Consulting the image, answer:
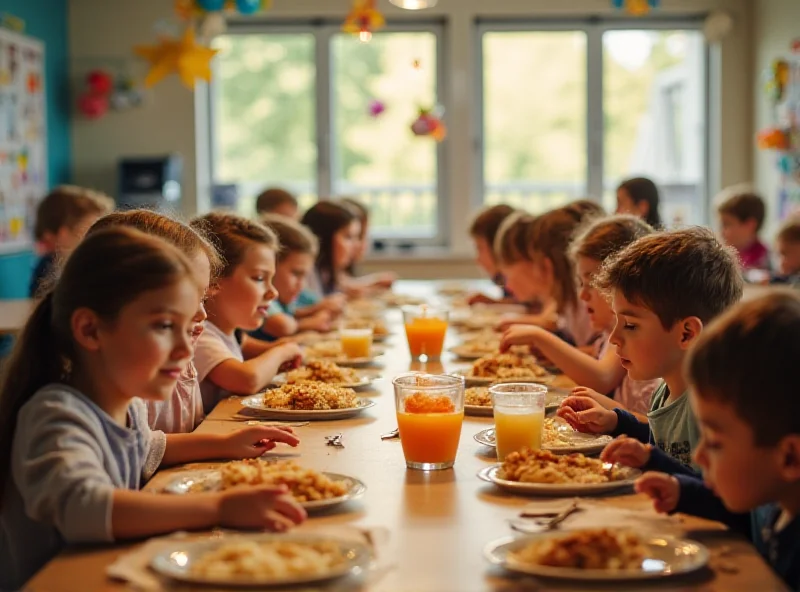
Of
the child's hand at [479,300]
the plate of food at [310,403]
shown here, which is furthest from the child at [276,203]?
the plate of food at [310,403]

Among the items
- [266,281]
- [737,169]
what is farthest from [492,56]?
[266,281]

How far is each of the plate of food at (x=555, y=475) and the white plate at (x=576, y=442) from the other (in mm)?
139

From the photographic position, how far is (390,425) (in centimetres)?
206

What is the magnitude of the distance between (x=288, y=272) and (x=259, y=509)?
238 cm

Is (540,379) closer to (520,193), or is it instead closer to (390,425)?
(390,425)

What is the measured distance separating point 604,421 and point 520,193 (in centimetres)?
621

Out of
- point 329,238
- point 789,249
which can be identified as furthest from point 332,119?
point 789,249

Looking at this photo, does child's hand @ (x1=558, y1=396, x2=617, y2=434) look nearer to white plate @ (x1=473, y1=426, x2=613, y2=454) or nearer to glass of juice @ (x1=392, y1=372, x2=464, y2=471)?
white plate @ (x1=473, y1=426, x2=613, y2=454)

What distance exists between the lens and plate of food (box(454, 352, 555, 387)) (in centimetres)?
250

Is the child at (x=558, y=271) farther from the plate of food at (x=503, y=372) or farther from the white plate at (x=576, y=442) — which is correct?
the white plate at (x=576, y=442)

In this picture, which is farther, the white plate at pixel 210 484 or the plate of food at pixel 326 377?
the plate of food at pixel 326 377

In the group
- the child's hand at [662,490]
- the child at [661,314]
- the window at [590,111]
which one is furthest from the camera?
the window at [590,111]

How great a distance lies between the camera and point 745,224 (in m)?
6.10

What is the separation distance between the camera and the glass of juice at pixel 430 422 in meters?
1.70
